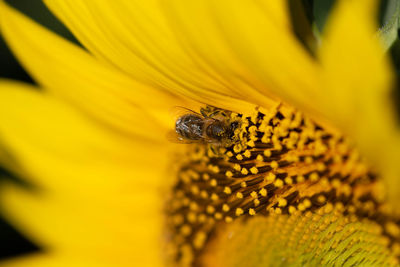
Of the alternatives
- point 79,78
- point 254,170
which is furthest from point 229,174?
point 79,78

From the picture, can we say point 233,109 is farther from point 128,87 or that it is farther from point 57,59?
point 57,59

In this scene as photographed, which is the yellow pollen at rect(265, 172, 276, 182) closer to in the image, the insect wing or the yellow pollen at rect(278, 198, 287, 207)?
the yellow pollen at rect(278, 198, 287, 207)

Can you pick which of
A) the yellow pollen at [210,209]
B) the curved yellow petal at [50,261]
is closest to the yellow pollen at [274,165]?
the yellow pollen at [210,209]

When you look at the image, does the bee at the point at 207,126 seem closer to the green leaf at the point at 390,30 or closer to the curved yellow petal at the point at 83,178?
the curved yellow petal at the point at 83,178

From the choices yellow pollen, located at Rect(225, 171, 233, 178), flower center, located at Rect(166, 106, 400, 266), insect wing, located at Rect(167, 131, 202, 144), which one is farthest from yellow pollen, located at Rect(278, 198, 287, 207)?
insect wing, located at Rect(167, 131, 202, 144)

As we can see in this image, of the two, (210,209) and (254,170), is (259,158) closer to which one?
(254,170)

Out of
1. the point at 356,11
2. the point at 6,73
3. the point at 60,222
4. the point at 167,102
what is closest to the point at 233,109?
the point at 167,102
